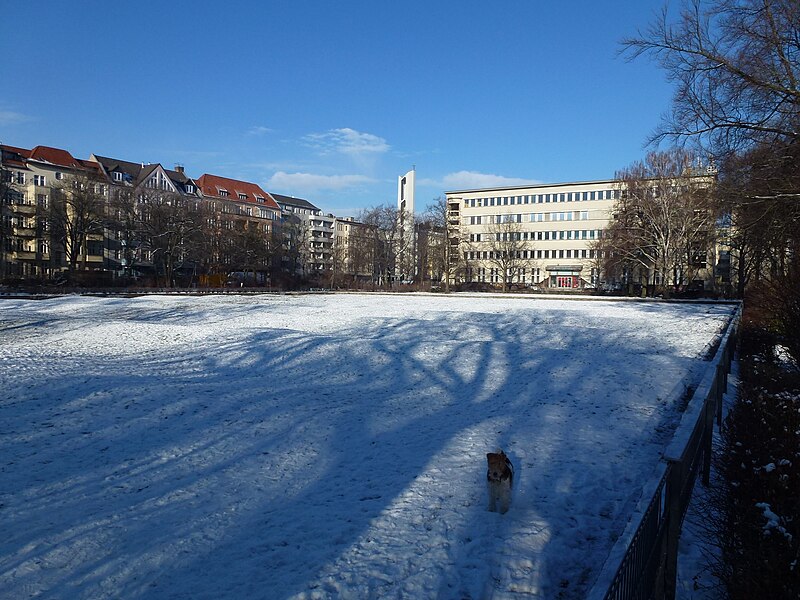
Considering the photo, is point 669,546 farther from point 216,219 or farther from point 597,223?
point 597,223

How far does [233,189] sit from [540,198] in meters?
63.5

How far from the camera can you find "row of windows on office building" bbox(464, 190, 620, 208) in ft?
315

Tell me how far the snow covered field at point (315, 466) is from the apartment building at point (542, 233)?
77.3 metres

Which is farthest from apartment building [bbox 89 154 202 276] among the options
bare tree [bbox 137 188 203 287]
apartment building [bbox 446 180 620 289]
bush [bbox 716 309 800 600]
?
bush [bbox 716 309 800 600]

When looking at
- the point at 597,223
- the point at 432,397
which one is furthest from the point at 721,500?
the point at 597,223

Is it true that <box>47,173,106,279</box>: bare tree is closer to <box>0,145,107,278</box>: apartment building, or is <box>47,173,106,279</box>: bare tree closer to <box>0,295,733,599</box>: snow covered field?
<box>0,145,107,278</box>: apartment building

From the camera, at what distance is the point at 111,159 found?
92875 millimetres

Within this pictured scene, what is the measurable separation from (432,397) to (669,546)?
25.4 ft

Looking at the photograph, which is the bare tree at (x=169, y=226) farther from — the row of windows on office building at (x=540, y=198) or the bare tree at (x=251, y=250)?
the row of windows on office building at (x=540, y=198)

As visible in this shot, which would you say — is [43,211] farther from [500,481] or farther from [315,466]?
[500,481]

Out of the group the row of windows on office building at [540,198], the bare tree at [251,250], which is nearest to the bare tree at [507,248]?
the row of windows on office building at [540,198]

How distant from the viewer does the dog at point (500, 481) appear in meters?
6.05

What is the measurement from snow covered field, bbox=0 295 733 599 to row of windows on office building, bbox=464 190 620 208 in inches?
3386

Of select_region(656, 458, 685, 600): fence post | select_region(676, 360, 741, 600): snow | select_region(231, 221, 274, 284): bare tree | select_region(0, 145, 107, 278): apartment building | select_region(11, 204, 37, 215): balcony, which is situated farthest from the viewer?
select_region(231, 221, 274, 284): bare tree
